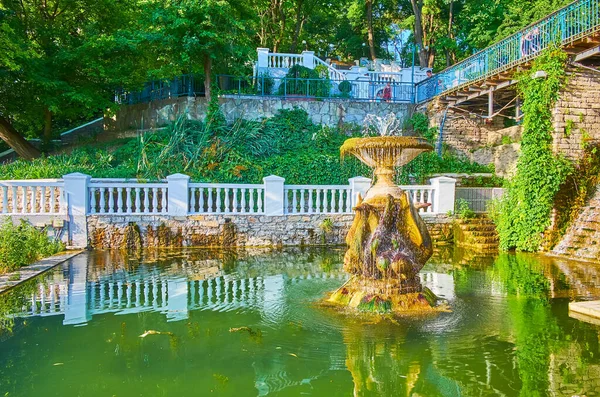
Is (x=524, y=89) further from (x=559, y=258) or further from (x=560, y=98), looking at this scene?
(x=559, y=258)

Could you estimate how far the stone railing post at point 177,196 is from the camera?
13.0 m

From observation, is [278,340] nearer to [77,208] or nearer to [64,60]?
[77,208]

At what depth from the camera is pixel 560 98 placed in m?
13.0

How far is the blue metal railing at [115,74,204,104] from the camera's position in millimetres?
20672

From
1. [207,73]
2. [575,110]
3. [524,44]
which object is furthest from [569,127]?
[207,73]

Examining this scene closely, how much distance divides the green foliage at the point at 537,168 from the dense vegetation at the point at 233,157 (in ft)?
13.5

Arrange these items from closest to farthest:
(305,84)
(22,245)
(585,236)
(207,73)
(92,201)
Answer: (22,245)
(585,236)
(92,201)
(207,73)
(305,84)

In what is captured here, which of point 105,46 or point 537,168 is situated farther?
point 105,46

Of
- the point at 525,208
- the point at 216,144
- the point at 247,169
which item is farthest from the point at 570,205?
the point at 216,144

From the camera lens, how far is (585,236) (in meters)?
11.9

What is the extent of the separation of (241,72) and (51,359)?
16.1 metres

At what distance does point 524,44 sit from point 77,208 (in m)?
13.0

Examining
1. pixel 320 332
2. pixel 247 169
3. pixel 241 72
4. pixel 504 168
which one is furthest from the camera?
pixel 241 72

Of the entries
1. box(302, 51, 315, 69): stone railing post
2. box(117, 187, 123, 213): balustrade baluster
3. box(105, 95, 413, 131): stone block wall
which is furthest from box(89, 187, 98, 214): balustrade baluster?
box(302, 51, 315, 69): stone railing post
